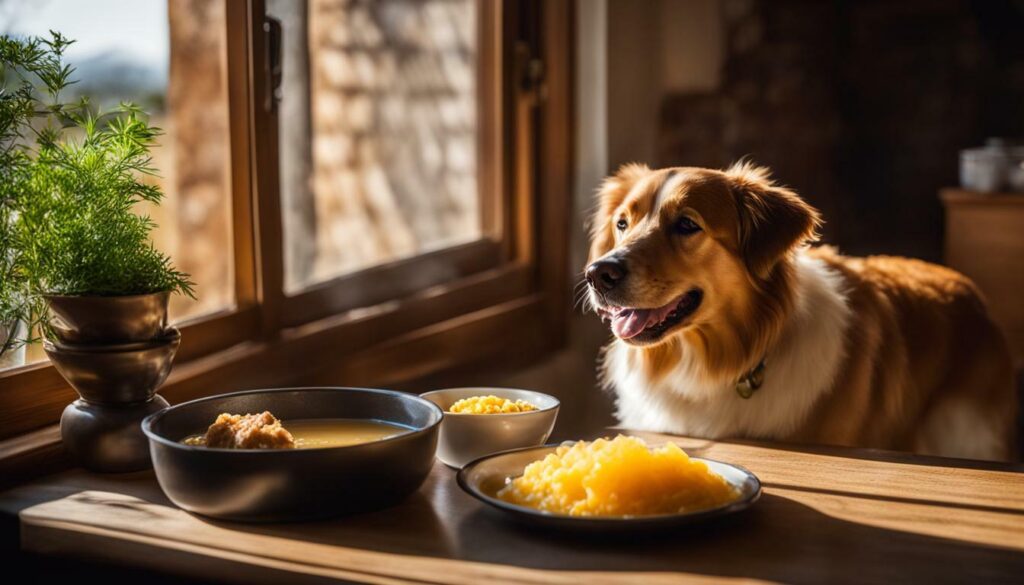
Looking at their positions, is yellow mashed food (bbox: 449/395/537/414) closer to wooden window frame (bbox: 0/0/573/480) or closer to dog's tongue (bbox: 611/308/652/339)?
dog's tongue (bbox: 611/308/652/339)

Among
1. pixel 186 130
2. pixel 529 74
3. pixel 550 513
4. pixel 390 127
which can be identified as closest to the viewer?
pixel 550 513

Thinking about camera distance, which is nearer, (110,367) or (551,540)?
(551,540)

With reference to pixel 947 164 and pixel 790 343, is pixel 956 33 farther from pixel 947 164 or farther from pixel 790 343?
pixel 790 343

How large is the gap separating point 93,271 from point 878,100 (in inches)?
A: 138

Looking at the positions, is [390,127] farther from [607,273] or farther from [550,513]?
[550,513]

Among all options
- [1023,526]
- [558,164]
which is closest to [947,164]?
[558,164]

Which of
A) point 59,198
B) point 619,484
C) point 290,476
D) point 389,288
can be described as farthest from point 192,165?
point 619,484

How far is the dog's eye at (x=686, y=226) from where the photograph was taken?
190 centimetres

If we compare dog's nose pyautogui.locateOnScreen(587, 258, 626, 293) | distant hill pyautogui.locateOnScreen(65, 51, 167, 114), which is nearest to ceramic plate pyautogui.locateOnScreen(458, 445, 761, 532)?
dog's nose pyautogui.locateOnScreen(587, 258, 626, 293)

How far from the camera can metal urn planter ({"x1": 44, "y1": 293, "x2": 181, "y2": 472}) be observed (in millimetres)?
1441

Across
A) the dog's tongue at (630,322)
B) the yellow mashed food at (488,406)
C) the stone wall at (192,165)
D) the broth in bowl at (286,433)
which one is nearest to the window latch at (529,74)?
the dog's tongue at (630,322)

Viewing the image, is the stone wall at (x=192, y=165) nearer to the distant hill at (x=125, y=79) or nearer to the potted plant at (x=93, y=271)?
the distant hill at (x=125, y=79)

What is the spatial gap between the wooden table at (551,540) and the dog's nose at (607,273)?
18.8 inches

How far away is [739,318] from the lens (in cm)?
194
